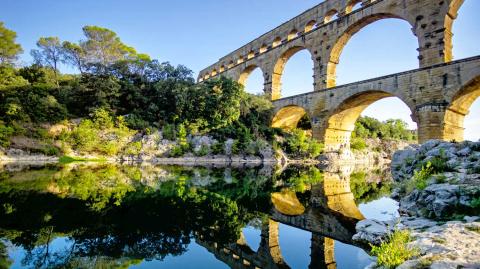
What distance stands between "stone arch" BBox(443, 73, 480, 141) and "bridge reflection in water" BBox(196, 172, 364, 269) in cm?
920

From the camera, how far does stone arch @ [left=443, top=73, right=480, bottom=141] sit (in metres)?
13.5

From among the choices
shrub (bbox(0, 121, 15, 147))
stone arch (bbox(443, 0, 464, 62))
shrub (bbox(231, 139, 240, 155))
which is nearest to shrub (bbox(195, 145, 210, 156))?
shrub (bbox(231, 139, 240, 155))

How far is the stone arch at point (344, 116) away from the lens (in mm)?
18906

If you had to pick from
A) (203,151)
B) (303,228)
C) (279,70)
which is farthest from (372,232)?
(279,70)

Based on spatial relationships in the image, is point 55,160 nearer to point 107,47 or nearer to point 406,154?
point 107,47

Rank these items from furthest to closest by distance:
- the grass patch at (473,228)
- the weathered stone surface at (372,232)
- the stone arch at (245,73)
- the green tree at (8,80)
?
the stone arch at (245,73) < the green tree at (8,80) < the weathered stone surface at (372,232) < the grass patch at (473,228)

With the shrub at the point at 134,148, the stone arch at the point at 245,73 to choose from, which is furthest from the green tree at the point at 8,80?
the stone arch at the point at 245,73

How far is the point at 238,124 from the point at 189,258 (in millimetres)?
21051

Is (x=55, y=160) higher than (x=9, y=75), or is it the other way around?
(x=9, y=75)

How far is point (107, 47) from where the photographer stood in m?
29.8

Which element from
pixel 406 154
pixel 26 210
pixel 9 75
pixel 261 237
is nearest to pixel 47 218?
pixel 26 210

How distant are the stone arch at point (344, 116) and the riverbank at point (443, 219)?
454 inches

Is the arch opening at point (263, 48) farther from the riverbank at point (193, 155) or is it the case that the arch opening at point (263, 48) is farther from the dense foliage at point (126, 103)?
the riverbank at point (193, 155)

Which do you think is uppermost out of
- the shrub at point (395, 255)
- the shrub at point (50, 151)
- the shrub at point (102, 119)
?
the shrub at point (102, 119)
